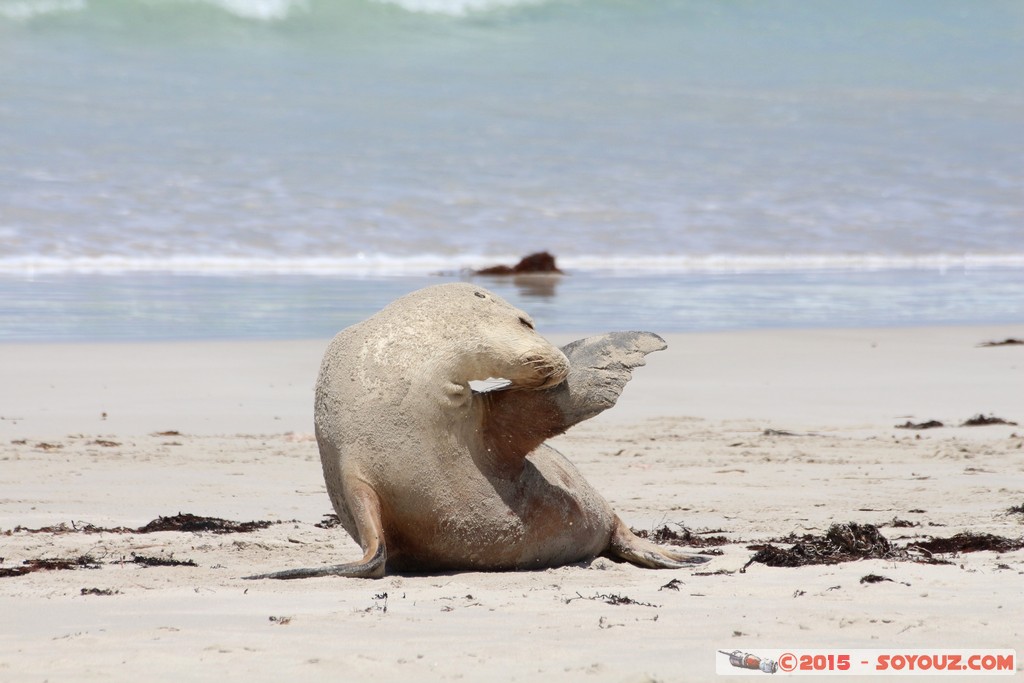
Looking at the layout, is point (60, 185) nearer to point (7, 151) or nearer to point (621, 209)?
point (7, 151)

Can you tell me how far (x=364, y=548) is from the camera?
424 cm

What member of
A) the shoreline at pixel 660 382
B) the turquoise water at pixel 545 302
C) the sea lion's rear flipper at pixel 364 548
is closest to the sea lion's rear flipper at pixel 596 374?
the sea lion's rear flipper at pixel 364 548

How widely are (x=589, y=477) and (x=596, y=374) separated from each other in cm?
204

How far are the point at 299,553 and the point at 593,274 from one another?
12.4m

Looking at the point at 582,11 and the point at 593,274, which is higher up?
the point at 582,11

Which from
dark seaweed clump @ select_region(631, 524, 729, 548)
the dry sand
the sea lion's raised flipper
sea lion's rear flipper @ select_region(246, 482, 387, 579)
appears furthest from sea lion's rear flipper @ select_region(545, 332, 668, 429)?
dark seaweed clump @ select_region(631, 524, 729, 548)

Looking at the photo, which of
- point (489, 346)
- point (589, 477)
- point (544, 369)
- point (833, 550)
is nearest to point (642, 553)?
point (833, 550)

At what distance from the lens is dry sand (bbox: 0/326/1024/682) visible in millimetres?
3223

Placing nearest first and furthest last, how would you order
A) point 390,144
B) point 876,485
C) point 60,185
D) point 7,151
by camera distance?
point 876,485
point 60,185
point 7,151
point 390,144

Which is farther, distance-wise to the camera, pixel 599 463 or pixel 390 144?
pixel 390 144

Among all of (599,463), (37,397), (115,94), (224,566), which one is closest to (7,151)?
(115,94)

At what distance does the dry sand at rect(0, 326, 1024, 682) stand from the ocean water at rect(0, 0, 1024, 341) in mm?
1979

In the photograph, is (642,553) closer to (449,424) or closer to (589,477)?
(449,424)

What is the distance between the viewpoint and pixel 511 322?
175 inches
